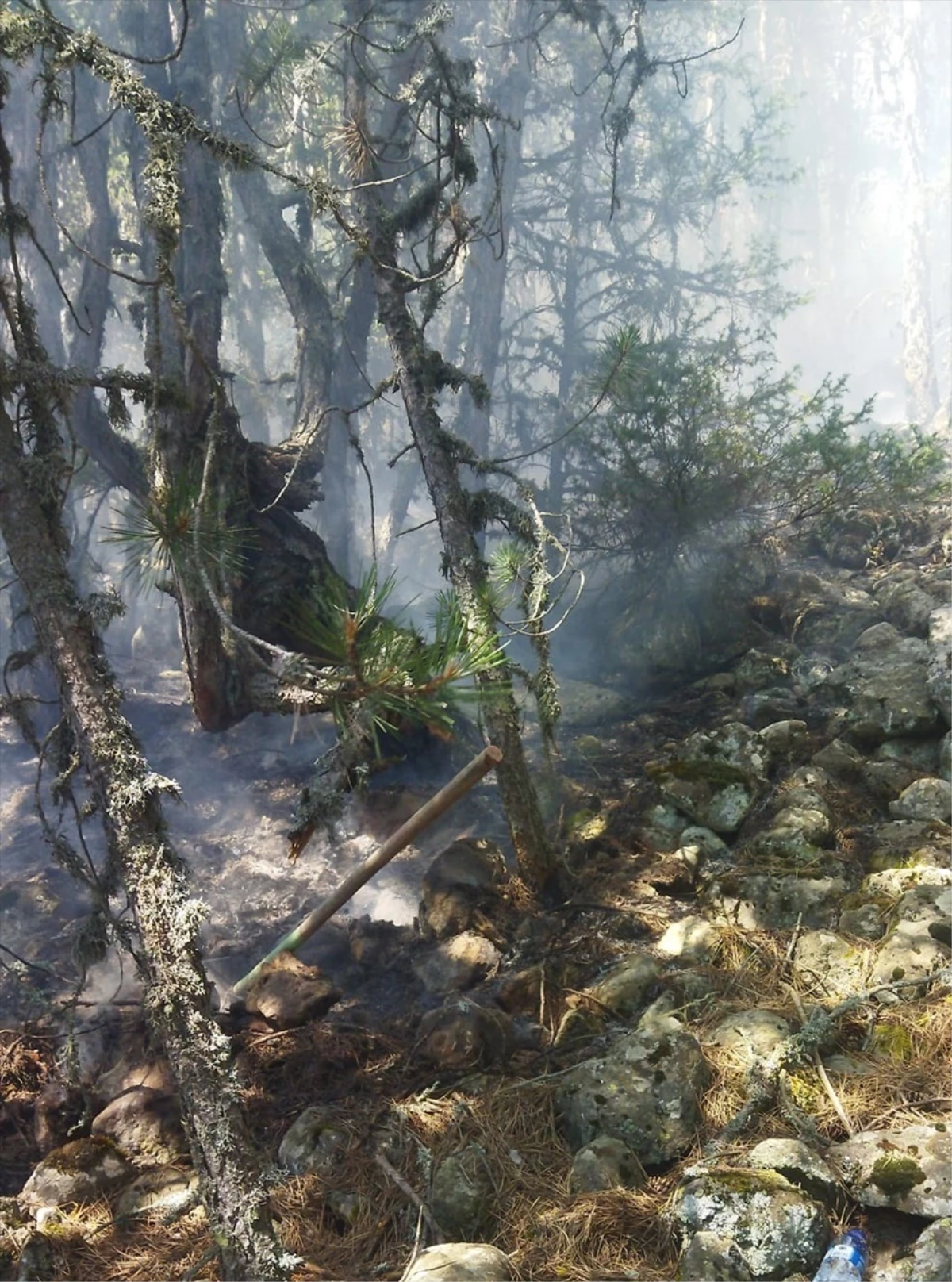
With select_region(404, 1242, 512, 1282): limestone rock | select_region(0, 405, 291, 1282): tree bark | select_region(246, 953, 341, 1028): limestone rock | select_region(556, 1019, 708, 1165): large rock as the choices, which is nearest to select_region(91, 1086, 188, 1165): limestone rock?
select_region(246, 953, 341, 1028): limestone rock

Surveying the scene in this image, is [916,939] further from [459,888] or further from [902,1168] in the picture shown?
[459,888]

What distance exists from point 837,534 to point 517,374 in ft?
30.7

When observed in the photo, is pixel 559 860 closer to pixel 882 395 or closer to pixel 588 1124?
pixel 588 1124

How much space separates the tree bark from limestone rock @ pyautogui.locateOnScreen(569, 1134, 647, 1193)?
97cm

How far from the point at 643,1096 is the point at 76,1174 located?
86.9 inches

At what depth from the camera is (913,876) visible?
4.19 m

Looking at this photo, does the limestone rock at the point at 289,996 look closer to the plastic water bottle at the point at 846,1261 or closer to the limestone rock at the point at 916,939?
the limestone rock at the point at 916,939

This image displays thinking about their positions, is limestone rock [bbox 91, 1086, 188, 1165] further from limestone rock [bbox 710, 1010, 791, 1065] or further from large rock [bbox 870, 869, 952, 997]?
large rock [bbox 870, 869, 952, 997]

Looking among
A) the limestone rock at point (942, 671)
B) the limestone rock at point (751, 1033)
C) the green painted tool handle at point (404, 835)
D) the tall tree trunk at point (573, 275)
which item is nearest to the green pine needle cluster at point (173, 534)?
the green painted tool handle at point (404, 835)

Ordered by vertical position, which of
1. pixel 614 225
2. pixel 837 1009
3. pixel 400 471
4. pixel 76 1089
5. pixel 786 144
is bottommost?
pixel 76 1089

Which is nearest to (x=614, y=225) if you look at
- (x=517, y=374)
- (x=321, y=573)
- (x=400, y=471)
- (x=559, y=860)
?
(x=517, y=374)

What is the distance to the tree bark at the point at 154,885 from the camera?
8.84 feet

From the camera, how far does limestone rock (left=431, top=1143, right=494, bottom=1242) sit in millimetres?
2855

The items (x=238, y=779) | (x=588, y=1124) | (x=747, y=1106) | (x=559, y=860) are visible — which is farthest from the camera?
(x=238, y=779)
